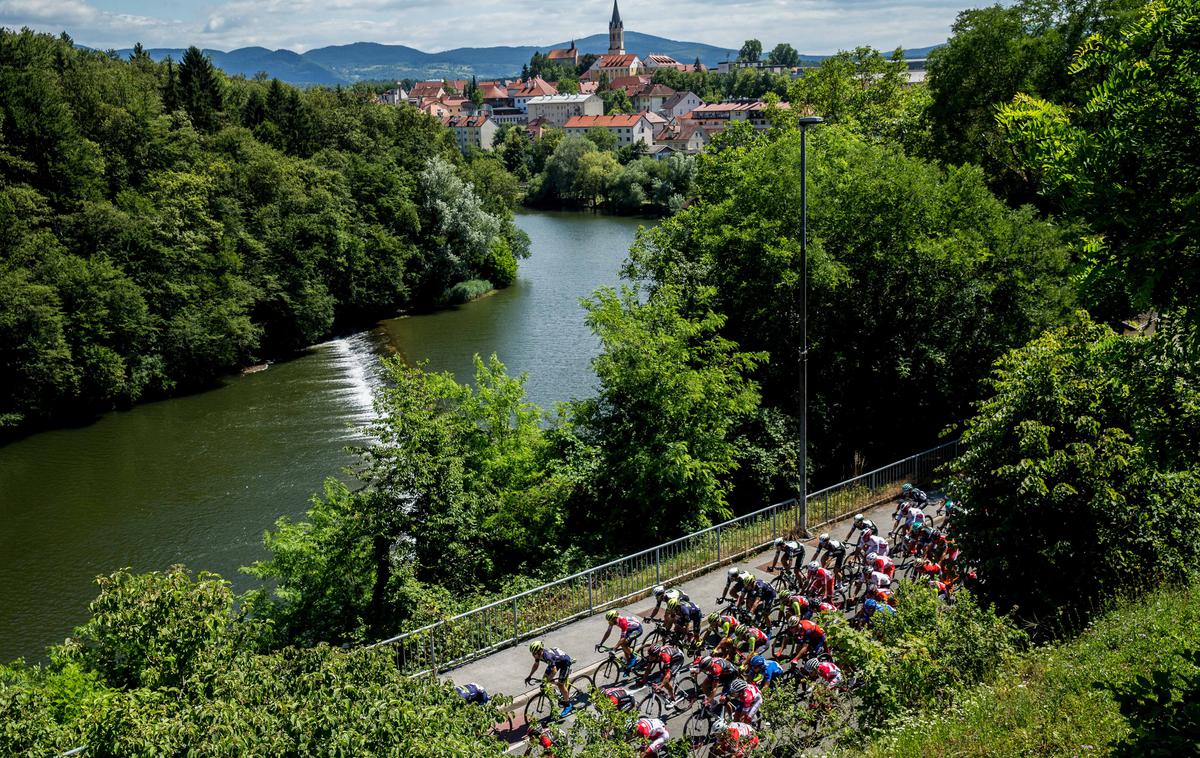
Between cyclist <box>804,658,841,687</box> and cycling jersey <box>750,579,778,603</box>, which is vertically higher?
cyclist <box>804,658,841,687</box>

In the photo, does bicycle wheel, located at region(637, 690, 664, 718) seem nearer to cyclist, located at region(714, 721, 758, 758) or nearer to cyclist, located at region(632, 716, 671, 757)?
cyclist, located at region(632, 716, 671, 757)

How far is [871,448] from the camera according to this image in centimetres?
2392

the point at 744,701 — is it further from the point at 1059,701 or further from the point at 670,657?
the point at 1059,701

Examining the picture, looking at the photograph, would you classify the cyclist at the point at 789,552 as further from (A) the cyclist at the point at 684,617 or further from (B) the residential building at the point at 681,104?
(B) the residential building at the point at 681,104

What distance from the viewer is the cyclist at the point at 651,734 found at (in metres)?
9.29

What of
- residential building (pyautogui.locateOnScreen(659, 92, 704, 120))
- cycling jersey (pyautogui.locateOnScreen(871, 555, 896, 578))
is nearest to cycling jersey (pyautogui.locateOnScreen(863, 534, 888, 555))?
cycling jersey (pyautogui.locateOnScreen(871, 555, 896, 578))

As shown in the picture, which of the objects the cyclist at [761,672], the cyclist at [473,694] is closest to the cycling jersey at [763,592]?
the cyclist at [761,672]

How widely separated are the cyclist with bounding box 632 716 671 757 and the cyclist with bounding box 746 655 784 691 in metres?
1.99

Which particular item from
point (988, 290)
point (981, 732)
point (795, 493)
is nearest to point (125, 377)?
point (795, 493)

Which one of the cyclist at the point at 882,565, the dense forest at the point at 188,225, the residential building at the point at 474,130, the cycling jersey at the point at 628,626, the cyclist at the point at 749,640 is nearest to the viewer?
the cyclist at the point at 749,640

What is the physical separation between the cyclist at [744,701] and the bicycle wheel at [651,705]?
1.41m

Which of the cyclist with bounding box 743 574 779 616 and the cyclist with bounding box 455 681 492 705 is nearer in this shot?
the cyclist with bounding box 455 681 492 705

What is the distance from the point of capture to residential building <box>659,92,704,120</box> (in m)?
185

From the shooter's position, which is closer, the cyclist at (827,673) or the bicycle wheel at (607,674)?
the cyclist at (827,673)
